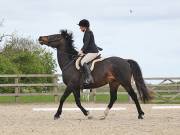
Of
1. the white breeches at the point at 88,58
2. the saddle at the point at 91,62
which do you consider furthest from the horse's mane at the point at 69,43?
the white breeches at the point at 88,58

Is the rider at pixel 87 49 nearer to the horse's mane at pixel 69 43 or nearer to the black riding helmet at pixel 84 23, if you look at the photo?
the black riding helmet at pixel 84 23

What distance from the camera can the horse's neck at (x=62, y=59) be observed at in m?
14.0

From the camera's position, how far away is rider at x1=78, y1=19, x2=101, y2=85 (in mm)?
13569

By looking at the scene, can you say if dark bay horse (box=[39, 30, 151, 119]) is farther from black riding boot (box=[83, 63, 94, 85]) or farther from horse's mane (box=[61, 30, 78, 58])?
black riding boot (box=[83, 63, 94, 85])

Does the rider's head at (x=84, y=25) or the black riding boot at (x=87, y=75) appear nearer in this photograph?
the black riding boot at (x=87, y=75)

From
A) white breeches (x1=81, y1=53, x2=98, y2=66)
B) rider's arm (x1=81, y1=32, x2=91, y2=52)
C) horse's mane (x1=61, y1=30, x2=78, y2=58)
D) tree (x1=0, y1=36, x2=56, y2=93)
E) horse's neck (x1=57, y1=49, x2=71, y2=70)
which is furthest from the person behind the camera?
tree (x1=0, y1=36, x2=56, y2=93)

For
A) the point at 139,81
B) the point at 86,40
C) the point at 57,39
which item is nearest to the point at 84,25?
the point at 86,40

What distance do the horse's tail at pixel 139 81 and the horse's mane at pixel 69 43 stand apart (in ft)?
4.83

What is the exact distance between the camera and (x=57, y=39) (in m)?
14.2

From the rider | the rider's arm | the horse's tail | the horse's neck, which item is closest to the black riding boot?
the rider

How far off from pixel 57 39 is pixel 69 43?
33cm

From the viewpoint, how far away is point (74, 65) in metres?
13.8

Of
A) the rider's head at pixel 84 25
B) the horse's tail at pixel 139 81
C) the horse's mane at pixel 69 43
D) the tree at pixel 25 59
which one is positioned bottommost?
the tree at pixel 25 59

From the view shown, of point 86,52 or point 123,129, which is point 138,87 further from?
point 123,129
